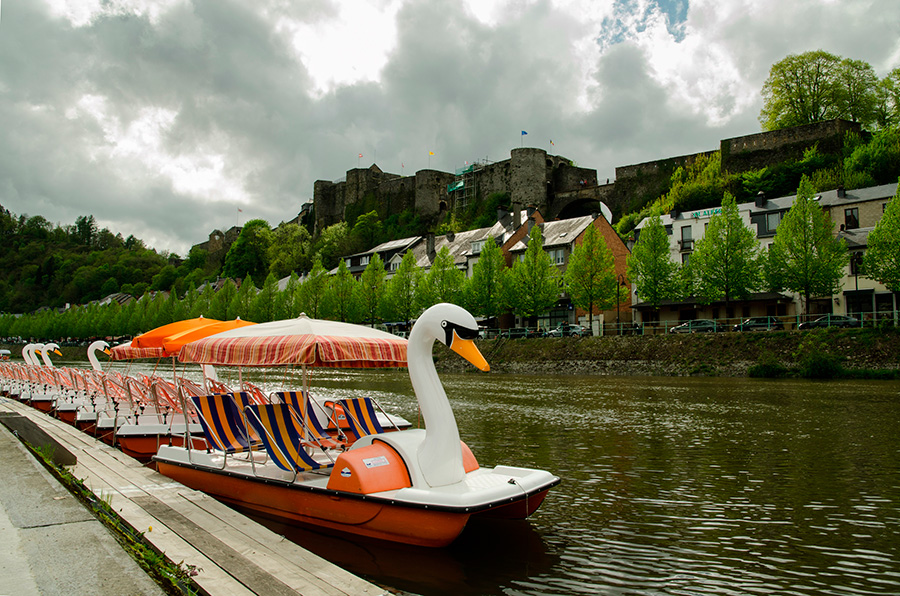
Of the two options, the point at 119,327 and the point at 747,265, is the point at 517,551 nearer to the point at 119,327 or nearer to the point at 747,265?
the point at 747,265

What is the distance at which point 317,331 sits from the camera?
30.3ft

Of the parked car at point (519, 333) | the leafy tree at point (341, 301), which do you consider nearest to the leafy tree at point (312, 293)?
the leafy tree at point (341, 301)

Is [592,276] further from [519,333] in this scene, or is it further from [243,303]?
[243,303]

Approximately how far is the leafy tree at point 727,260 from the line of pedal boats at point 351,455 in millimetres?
40394

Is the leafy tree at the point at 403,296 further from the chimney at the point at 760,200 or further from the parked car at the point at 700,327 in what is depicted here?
the chimney at the point at 760,200

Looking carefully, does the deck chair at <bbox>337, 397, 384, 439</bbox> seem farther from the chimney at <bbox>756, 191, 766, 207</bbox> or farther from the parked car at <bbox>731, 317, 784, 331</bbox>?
the chimney at <bbox>756, 191, 766, 207</bbox>

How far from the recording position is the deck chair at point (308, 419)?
1009 centimetres

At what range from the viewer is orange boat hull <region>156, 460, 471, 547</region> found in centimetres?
716

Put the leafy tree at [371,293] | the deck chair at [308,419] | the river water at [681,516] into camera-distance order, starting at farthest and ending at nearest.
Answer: the leafy tree at [371,293] < the deck chair at [308,419] < the river water at [681,516]

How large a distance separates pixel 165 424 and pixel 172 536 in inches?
321

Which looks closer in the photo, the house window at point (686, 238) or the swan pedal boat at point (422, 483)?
the swan pedal boat at point (422, 483)

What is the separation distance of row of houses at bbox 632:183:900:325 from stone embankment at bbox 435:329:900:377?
496 cm

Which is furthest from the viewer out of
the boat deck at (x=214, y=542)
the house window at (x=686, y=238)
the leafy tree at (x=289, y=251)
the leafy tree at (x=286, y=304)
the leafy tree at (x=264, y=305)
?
the leafy tree at (x=289, y=251)

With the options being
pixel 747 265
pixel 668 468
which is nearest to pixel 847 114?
pixel 747 265
